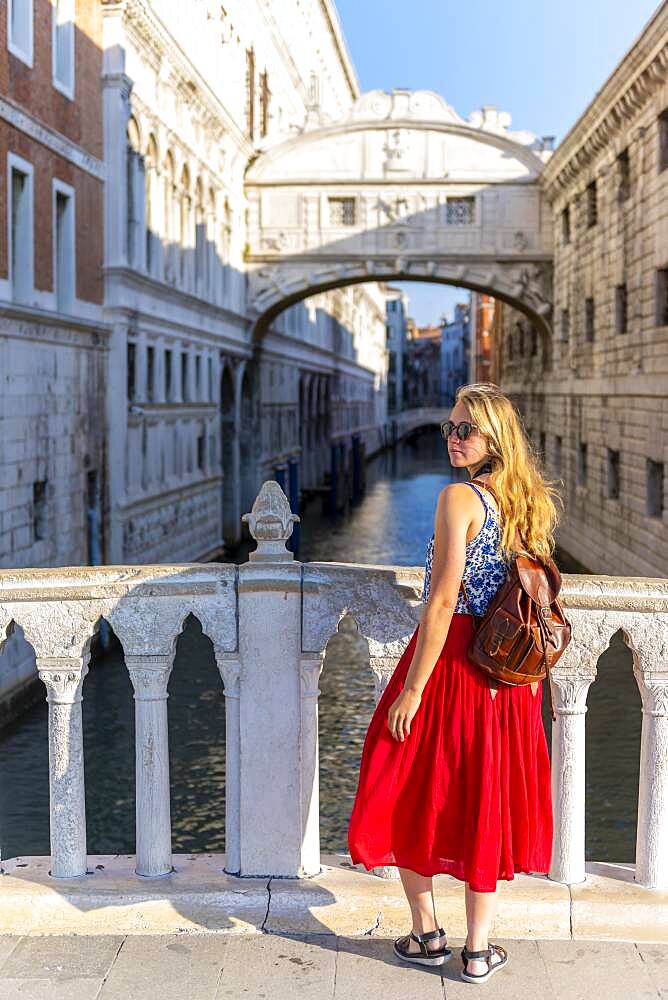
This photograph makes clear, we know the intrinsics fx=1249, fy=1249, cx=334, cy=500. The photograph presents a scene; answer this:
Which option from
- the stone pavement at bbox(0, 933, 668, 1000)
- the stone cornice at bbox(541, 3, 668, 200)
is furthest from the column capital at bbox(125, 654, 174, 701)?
the stone cornice at bbox(541, 3, 668, 200)

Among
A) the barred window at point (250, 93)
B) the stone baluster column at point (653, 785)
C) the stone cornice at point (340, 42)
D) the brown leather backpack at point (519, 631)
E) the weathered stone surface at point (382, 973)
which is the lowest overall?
the weathered stone surface at point (382, 973)

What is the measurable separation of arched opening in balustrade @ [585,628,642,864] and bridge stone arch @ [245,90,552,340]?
38.6 feet

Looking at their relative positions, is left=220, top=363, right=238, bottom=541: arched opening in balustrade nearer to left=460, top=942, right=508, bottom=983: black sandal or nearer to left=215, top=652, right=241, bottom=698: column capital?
left=215, top=652, right=241, bottom=698: column capital

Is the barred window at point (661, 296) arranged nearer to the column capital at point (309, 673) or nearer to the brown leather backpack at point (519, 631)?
the column capital at point (309, 673)

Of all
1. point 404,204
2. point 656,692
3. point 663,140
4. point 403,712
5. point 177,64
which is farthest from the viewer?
point 404,204

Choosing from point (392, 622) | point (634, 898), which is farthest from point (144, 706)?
point (634, 898)

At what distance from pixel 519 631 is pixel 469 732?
29 centimetres

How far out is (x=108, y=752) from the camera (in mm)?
9227

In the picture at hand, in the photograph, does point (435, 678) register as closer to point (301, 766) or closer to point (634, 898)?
point (301, 766)

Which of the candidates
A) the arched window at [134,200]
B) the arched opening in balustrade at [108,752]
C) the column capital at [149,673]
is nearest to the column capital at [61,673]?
the column capital at [149,673]

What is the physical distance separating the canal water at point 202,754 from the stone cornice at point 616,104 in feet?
22.3

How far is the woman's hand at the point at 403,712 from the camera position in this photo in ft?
9.34

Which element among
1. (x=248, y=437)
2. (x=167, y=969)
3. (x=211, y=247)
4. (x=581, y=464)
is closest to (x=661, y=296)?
(x=581, y=464)

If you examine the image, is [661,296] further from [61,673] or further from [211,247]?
[61,673]
